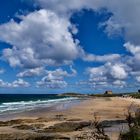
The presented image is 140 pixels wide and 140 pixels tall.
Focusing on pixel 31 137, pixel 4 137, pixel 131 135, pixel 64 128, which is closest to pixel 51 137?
pixel 31 137

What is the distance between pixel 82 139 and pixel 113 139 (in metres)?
1.46

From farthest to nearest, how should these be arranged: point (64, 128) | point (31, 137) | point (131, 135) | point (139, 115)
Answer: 1. point (64, 128)
2. point (31, 137)
3. point (139, 115)
4. point (131, 135)

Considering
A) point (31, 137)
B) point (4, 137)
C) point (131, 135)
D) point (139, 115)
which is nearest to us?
point (131, 135)

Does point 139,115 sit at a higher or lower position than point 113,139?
higher

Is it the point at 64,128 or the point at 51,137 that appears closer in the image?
the point at 51,137

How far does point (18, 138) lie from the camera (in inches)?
630

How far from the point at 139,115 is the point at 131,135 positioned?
3.84 m

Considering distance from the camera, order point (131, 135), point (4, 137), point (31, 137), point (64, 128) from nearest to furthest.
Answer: point (131, 135) → point (31, 137) → point (4, 137) → point (64, 128)

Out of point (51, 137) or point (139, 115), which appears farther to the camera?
point (51, 137)

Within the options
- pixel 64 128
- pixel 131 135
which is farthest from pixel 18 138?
pixel 64 128

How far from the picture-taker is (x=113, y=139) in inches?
674

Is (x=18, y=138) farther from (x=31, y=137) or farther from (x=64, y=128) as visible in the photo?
(x=64, y=128)

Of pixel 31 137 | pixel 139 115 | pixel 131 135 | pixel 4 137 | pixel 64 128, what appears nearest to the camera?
pixel 131 135

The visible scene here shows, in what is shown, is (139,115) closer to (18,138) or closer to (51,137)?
(51,137)
